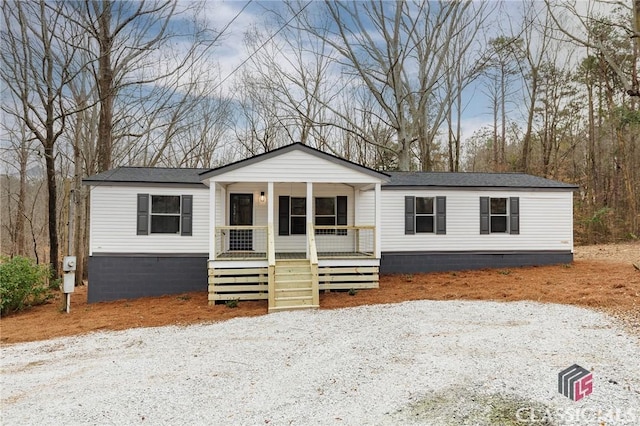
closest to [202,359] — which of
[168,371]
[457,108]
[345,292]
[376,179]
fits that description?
[168,371]

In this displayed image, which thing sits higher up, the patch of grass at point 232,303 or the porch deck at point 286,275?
the porch deck at point 286,275

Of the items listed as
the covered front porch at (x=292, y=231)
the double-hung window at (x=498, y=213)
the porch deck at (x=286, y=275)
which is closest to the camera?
the porch deck at (x=286, y=275)

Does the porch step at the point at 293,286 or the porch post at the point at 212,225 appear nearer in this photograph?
the porch step at the point at 293,286

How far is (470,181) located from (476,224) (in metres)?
1.43

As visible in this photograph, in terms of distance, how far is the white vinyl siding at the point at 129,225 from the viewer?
994 centimetres

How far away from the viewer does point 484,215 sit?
38.0 feet

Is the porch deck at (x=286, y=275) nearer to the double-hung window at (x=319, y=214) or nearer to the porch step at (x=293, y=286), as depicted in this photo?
the porch step at (x=293, y=286)

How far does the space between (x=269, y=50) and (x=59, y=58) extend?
10775mm

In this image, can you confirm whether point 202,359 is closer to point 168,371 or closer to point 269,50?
point 168,371

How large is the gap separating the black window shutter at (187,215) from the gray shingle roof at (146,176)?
0.48m

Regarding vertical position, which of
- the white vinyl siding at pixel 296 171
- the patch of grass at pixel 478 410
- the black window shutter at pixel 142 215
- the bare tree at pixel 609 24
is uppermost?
the bare tree at pixel 609 24

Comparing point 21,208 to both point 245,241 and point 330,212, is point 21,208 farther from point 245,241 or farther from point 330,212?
point 330,212

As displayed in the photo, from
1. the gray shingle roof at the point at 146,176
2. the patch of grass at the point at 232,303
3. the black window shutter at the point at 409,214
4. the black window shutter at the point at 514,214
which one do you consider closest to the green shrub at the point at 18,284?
the gray shingle roof at the point at 146,176

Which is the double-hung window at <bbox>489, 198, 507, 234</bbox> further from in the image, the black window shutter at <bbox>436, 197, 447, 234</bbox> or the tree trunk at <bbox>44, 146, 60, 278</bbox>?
the tree trunk at <bbox>44, 146, 60, 278</bbox>
